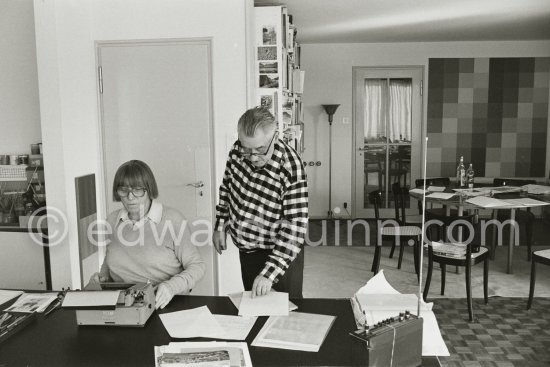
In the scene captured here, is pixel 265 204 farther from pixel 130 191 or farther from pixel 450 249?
pixel 450 249

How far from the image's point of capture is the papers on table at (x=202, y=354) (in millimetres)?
1640

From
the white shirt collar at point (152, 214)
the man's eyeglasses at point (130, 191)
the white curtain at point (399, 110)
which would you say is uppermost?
the white curtain at point (399, 110)

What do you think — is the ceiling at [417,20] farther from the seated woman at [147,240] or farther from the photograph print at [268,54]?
the seated woman at [147,240]

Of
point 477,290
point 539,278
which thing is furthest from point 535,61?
point 477,290

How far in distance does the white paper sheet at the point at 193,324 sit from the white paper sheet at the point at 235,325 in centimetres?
2

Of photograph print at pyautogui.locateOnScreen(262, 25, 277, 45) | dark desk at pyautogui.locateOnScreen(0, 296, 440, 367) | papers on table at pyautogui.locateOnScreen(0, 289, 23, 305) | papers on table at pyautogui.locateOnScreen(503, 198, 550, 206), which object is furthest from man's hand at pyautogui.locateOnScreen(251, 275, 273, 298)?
papers on table at pyautogui.locateOnScreen(503, 198, 550, 206)

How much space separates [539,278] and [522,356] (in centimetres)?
188

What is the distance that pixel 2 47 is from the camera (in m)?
3.94

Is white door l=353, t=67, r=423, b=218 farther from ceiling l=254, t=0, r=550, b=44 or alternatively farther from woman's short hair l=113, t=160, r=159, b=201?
woman's short hair l=113, t=160, r=159, b=201

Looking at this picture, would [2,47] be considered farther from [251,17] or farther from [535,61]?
[535,61]

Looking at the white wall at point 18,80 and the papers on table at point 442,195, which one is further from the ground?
the white wall at point 18,80

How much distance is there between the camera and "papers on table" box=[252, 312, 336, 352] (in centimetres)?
176

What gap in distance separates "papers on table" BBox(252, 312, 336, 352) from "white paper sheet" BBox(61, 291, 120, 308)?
21.1 inches

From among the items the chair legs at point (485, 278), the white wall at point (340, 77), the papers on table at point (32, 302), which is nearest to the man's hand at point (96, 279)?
the papers on table at point (32, 302)
